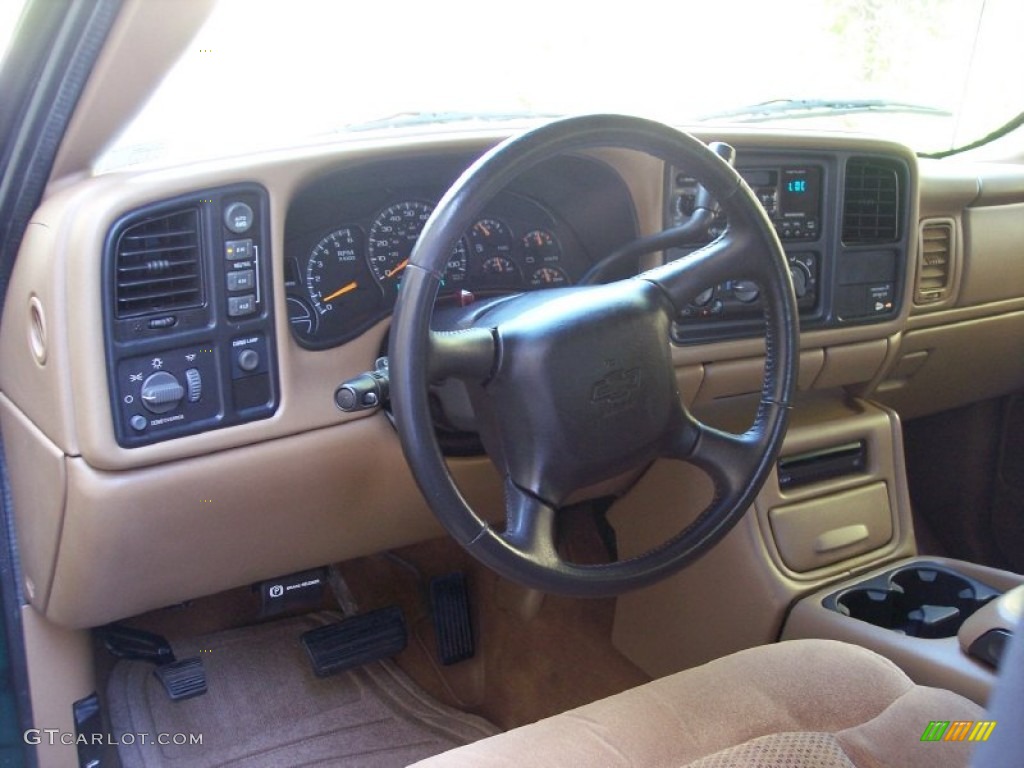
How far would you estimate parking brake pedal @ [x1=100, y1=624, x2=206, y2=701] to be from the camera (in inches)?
74.2

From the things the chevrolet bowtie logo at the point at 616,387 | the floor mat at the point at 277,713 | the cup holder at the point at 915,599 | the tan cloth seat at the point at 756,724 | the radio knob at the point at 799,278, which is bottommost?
the floor mat at the point at 277,713

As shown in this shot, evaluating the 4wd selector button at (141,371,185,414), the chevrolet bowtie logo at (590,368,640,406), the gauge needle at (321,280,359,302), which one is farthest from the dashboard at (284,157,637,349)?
the chevrolet bowtie logo at (590,368,640,406)

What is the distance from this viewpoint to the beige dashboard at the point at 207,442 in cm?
131

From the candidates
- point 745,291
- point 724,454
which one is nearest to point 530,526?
point 724,454

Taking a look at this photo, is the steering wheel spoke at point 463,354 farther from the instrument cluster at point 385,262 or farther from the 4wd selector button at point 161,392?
the 4wd selector button at point 161,392

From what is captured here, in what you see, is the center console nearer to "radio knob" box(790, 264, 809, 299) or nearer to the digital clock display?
"radio knob" box(790, 264, 809, 299)

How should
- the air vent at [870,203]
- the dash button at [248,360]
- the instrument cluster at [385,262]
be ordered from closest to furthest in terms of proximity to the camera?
the dash button at [248,360] → the instrument cluster at [385,262] → the air vent at [870,203]

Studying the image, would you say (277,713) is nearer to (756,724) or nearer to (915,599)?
(756,724)

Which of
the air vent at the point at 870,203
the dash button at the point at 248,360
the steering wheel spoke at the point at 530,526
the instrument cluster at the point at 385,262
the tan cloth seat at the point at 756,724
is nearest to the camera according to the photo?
the tan cloth seat at the point at 756,724

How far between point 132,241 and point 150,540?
42cm

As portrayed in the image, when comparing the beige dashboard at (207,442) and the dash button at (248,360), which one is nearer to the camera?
the beige dashboard at (207,442)

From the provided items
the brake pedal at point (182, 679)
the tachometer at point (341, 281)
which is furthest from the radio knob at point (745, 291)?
the brake pedal at point (182, 679)

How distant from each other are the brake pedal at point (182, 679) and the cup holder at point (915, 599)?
3.67 feet

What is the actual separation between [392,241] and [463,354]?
1.32 ft
